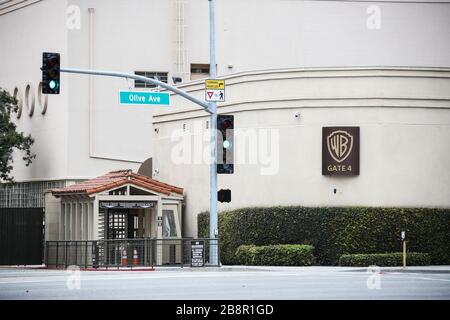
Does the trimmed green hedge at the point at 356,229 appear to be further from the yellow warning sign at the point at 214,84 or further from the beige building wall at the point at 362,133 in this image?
the yellow warning sign at the point at 214,84

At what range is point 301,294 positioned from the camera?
22203 millimetres

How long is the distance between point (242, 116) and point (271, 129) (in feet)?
5.50

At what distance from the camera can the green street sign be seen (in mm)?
34784

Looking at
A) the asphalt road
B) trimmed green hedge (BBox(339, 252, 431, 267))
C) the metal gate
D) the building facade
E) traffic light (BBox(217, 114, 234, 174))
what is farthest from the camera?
the building facade

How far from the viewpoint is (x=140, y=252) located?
3922 cm

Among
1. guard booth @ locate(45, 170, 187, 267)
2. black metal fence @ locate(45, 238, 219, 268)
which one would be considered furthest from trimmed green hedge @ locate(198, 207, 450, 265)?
guard booth @ locate(45, 170, 187, 267)

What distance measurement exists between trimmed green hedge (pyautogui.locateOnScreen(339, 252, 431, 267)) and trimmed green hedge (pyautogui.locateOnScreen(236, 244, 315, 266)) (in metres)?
1.25

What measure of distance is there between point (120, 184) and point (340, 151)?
8832mm

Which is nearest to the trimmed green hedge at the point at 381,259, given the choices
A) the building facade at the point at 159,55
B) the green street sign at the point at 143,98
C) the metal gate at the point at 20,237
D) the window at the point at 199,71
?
the building facade at the point at 159,55

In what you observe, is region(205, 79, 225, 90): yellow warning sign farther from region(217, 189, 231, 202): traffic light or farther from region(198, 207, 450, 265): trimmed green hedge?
region(198, 207, 450, 265): trimmed green hedge

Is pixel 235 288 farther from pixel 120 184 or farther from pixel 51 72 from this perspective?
pixel 120 184

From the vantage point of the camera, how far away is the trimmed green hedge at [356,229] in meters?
38.9

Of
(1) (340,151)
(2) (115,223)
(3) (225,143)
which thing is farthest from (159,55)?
(3) (225,143)
